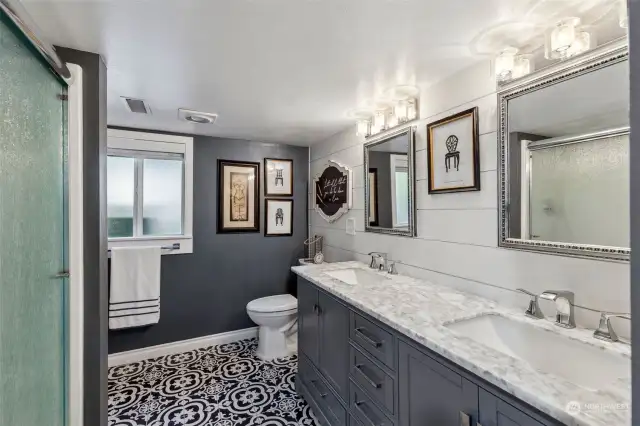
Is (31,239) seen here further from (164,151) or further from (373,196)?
(373,196)

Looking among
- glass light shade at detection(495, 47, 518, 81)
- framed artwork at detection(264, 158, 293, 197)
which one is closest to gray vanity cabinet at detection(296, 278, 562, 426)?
glass light shade at detection(495, 47, 518, 81)

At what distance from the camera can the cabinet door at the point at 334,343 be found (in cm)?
161

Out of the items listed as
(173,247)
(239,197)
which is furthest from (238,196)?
(173,247)

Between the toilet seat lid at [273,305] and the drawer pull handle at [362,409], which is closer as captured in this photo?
the drawer pull handle at [362,409]

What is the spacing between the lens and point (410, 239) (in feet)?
6.59

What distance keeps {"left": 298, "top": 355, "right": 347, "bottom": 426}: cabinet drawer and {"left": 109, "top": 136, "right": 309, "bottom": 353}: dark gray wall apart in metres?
1.20

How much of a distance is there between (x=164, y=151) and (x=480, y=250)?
2.68 m

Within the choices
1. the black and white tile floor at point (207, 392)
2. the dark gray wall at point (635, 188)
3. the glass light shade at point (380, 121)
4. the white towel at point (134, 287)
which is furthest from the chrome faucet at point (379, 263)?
the white towel at point (134, 287)

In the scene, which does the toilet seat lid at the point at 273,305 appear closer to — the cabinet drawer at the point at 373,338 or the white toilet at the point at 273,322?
the white toilet at the point at 273,322

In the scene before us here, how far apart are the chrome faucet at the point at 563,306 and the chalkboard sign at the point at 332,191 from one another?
167cm

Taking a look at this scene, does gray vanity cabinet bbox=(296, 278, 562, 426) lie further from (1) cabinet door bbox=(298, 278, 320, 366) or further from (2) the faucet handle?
(2) the faucet handle

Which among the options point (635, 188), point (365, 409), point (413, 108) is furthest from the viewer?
point (413, 108)

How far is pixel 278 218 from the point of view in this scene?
3.29 m

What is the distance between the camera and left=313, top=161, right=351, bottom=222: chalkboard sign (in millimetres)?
2697
